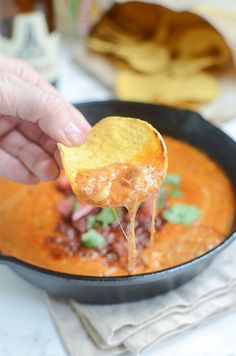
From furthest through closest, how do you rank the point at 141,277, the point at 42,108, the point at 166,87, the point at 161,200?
the point at 166,87, the point at 161,200, the point at 42,108, the point at 141,277

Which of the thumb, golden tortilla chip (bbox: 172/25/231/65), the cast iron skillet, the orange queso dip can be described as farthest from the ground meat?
golden tortilla chip (bbox: 172/25/231/65)

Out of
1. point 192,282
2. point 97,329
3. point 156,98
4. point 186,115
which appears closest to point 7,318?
point 97,329

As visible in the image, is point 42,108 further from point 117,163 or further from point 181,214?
point 181,214

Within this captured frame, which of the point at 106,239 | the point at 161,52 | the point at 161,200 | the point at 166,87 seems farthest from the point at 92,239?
the point at 161,52

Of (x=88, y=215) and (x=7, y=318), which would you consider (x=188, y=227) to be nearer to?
(x=88, y=215)

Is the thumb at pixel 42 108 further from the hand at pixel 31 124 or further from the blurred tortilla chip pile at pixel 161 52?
the blurred tortilla chip pile at pixel 161 52

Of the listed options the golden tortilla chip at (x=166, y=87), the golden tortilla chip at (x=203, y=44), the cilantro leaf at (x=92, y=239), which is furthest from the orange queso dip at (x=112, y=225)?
the golden tortilla chip at (x=203, y=44)
